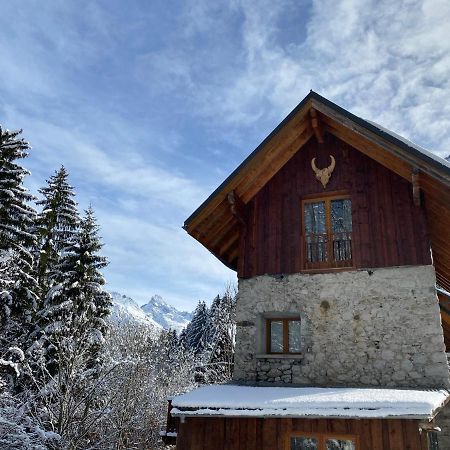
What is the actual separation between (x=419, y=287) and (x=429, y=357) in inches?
61.6

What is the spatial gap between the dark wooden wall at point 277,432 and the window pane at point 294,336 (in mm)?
2453

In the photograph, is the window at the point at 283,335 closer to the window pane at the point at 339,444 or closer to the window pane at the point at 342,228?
the window pane at the point at 342,228

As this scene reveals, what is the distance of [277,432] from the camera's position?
7980mm

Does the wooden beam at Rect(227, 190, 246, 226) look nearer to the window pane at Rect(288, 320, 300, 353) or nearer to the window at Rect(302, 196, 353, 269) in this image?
the window at Rect(302, 196, 353, 269)

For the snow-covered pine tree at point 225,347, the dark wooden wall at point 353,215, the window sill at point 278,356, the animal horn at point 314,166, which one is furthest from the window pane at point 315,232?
the snow-covered pine tree at point 225,347

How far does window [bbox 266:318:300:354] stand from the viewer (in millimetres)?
10367

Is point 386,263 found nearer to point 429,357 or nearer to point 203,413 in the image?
point 429,357

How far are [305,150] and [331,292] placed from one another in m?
4.29

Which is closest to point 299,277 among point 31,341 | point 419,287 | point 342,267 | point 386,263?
point 342,267

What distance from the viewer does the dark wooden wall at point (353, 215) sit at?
32.1 feet

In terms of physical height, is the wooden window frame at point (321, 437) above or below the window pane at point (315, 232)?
below

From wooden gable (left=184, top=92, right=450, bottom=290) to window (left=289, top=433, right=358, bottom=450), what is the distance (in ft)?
15.5

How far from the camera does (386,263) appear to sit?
971 cm

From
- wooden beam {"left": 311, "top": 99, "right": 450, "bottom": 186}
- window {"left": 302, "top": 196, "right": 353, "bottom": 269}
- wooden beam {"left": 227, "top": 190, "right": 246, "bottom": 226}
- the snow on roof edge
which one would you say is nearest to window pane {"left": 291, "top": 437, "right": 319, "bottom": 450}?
the snow on roof edge
